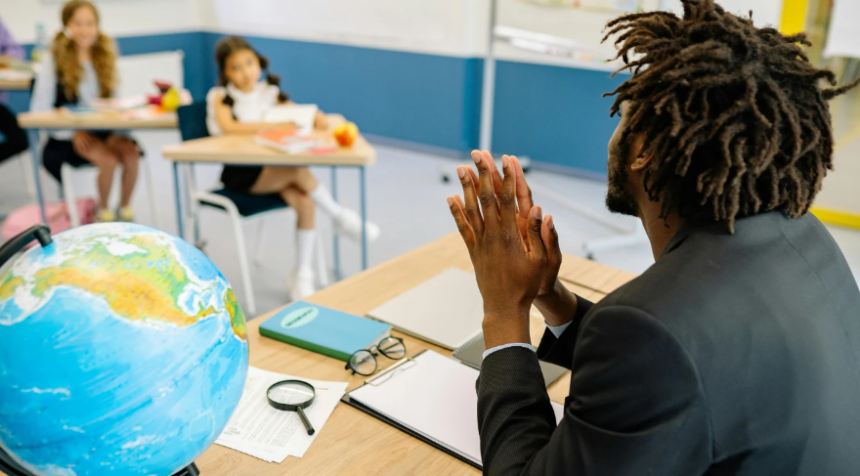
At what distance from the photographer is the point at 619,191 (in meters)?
0.95

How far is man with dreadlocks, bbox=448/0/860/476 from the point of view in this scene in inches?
28.5

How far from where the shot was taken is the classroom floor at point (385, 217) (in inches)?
139

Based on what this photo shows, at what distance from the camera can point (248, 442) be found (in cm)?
104

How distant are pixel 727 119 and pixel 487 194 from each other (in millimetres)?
361

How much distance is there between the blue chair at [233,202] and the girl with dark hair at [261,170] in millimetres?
44

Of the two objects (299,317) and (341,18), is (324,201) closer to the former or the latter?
(299,317)

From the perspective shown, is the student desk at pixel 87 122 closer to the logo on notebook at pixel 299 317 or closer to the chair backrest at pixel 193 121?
the chair backrest at pixel 193 121

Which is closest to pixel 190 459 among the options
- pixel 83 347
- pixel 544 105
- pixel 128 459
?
pixel 128 459

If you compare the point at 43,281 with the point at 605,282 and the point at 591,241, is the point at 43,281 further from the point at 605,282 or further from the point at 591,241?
the point at 591,241

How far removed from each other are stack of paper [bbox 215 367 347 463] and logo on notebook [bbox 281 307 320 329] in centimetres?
17

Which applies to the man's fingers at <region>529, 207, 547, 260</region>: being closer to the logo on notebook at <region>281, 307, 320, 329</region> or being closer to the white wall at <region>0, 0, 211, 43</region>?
the logo on notebook at <region>281, 307, 320, 329</region>

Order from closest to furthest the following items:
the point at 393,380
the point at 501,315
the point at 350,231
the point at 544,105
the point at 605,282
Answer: the point at 501,315
the point at 393,380
the point at 605,282
the point at 350,231
the point at 544,105

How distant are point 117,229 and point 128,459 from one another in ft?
0.89

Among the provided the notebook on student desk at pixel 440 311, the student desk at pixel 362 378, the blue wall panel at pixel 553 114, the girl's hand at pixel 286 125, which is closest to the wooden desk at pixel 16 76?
the girl's hand at pixel 286 125
